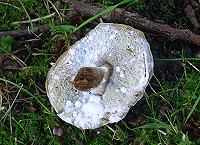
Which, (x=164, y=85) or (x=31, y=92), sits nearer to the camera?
(x=164, y=85)

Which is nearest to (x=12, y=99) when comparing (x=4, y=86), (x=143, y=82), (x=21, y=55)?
(x=4, y=86)

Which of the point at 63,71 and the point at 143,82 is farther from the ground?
the point at 143,82

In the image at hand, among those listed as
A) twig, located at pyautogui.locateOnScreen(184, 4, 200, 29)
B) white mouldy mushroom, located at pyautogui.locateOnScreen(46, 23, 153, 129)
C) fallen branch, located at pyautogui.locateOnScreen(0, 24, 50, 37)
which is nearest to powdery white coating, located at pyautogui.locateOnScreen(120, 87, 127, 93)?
white mouldy mushroom, located at pyautogui.locateOnScreen(46, 23, 153, 129)

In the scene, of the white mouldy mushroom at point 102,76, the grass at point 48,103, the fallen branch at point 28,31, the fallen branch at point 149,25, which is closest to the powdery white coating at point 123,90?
the white mouldy mushroom at point 102,76

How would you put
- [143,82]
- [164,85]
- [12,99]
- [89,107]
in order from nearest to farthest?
[143,82] → [89,107] → [164,85] → [12,99]

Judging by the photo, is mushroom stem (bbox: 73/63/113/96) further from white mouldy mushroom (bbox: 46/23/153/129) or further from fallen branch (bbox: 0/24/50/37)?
fallen branch (bbox: 0/24/50/37)

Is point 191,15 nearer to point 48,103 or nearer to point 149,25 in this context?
point 149,25

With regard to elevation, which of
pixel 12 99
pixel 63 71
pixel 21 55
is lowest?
pixel 12 99

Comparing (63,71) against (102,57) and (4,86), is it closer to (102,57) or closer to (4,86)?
(102,57)
